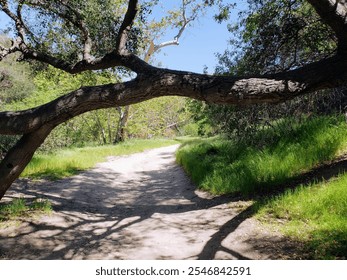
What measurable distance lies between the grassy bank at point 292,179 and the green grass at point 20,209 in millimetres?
3589

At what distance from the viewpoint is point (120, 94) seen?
5.02m

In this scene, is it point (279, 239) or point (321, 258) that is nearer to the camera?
point (321, 258)

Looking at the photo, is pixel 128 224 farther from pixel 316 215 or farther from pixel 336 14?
pixel 336 14

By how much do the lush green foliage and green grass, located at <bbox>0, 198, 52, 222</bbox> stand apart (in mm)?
3589

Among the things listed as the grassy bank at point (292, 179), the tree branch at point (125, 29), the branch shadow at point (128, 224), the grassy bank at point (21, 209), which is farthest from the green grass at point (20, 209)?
the grassy bank at point (292, 179)

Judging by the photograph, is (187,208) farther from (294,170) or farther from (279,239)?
(279,239)

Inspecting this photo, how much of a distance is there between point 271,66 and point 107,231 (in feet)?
16.1

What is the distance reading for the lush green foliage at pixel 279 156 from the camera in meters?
6.30

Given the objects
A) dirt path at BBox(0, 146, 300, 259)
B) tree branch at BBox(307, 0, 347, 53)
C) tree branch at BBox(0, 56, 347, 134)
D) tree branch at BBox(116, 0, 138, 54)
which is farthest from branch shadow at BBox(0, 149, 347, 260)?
tree branch at BBox(116, 0, 138, 54)

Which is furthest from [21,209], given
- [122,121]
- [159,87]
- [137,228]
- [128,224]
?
[122,121]

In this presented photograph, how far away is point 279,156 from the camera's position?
6750mm

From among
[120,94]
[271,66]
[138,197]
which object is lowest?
[138,197]

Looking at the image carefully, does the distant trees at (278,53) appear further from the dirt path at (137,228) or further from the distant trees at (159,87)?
the dirt path at (137,228)

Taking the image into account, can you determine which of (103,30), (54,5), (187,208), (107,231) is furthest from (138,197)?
(54,5)
